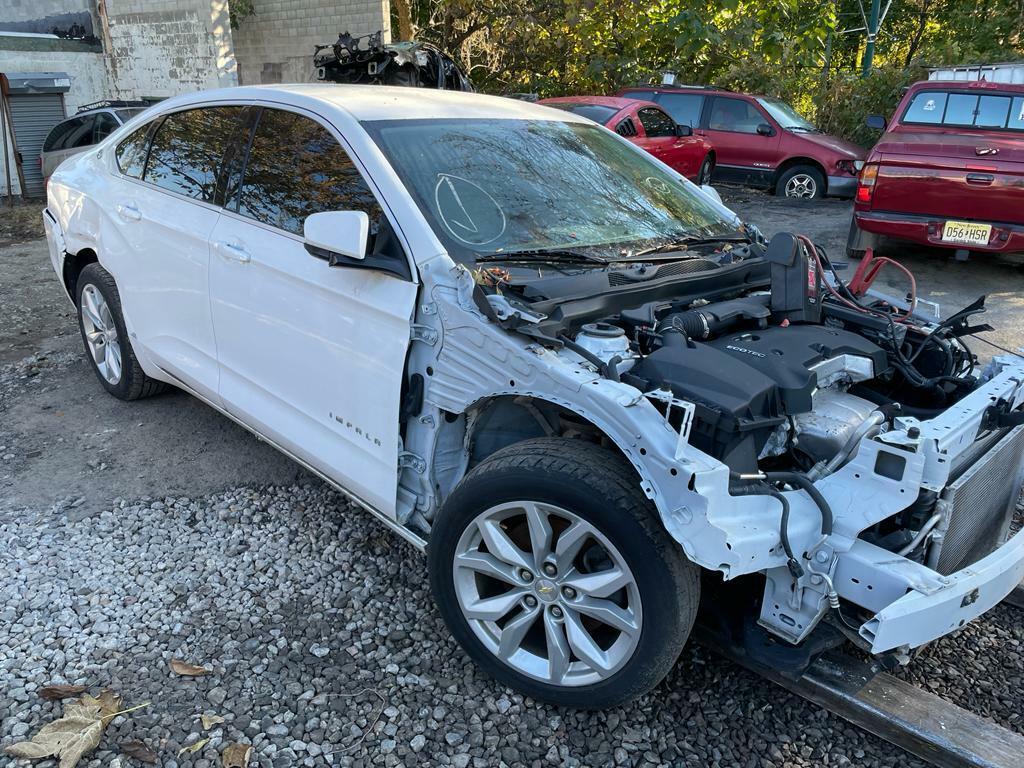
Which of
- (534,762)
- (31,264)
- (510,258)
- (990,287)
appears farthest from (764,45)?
(534,762)

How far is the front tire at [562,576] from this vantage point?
91.2 inches

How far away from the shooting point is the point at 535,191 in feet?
11.0

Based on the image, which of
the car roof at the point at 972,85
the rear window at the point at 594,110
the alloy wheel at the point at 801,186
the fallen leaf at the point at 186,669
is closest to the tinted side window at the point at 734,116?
the alloy wheel at the point at 801,186

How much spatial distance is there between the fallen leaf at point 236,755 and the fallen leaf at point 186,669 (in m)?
0.37

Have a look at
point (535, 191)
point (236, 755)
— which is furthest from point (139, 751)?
point (535, 191)

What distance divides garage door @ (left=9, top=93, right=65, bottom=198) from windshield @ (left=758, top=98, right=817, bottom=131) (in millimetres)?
11709

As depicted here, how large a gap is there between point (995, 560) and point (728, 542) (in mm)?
907

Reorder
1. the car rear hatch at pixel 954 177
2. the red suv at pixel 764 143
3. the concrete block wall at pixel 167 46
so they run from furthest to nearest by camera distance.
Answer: the concrete block wall at pixel 167 46, the red suv at pixel 764 143, the car rear hatch at pixel 954 177

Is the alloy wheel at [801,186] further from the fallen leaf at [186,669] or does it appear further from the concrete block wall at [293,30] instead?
the fallen leaf at [186,669]

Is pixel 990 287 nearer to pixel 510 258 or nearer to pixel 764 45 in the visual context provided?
pixel 510 258

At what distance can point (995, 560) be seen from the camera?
2424mm

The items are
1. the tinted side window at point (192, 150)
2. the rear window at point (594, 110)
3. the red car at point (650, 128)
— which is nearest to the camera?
the tinted side window at point (192, 150)

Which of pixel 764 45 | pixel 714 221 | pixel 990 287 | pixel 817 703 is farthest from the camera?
pixel 764 45

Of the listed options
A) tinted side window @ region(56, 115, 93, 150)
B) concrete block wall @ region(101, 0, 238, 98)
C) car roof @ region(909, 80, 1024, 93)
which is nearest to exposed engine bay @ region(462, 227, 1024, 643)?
car roof @ region(909, 80, 1024, 93)
